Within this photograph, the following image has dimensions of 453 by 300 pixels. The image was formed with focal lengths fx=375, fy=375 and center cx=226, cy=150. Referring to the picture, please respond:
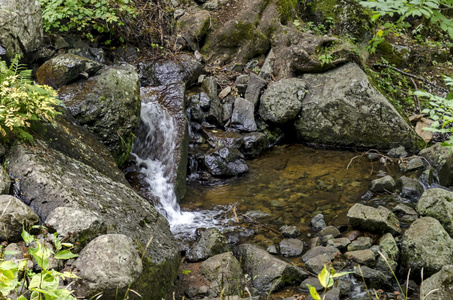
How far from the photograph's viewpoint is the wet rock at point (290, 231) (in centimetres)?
526

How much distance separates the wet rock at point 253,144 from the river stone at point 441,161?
3.23 m

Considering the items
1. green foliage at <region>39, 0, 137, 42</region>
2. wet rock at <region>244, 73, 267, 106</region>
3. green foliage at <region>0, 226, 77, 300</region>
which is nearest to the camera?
green foliage at <region>0, 226, 77, 300</region>

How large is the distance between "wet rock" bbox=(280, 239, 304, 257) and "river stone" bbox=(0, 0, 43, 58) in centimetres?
475

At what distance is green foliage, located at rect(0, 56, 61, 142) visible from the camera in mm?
3520

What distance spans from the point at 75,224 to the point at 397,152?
6702mm

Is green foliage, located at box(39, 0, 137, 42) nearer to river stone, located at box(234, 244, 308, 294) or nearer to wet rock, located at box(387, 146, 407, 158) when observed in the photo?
river stone, located at box(234, 244, 308, 294)

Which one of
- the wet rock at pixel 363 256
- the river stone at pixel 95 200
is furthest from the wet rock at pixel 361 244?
the river stone at pixel 95 200

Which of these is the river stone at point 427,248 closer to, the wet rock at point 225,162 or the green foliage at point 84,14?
the wet rock at point 225,162

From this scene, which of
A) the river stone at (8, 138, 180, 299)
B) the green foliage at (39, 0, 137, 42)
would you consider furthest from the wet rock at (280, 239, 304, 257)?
the green foliage at (39, 0, 137, 42)

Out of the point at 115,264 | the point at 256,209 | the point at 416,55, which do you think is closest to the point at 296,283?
the point at 256,209

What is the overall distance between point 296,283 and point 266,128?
4.59 metres

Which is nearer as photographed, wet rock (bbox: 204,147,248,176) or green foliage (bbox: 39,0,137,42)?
wet rock (bbox: 204,147,248,176)

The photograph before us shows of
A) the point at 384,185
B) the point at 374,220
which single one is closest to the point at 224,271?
the point at 374,220

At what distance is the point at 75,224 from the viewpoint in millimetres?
3037
